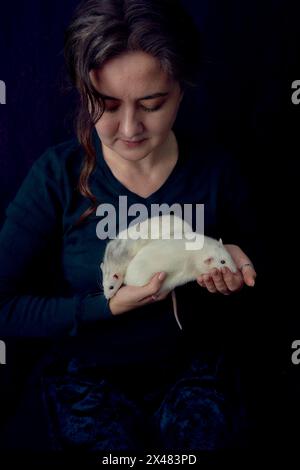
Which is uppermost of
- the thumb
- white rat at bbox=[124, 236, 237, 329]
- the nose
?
the nose

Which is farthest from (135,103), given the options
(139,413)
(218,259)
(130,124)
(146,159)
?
(139,413)

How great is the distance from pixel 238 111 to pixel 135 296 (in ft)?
1.21

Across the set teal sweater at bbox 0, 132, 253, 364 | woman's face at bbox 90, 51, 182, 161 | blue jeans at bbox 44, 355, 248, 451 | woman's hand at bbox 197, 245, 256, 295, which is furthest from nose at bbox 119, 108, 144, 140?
blue jeans at bbox 44, 355, 248, 451

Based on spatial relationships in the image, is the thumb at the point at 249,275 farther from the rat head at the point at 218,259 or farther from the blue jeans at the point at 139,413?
the blue jeans at the point at 139,413

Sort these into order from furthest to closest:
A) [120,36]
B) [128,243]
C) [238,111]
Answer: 1. [238,111]
2. [128,243]
3. [120,36]

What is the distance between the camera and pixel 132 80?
24.0 inches

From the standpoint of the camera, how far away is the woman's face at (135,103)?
61 cm

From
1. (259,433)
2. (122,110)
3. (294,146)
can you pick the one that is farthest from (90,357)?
(294,146)

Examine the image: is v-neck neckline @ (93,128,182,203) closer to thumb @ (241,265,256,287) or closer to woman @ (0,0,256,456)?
woman @ (0,0,256,456)

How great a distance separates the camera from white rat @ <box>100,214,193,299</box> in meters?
0.69

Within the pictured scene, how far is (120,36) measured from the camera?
1.93ft

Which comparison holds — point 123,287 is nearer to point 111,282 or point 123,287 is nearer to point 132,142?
point 111,282

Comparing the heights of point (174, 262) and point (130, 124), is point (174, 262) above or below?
below

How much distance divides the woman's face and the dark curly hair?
11 mm
